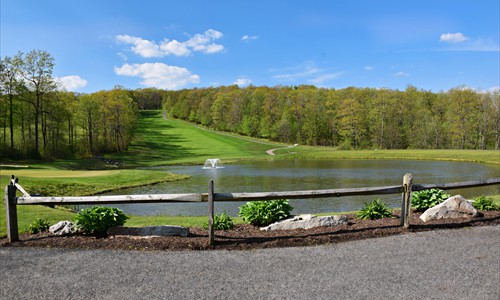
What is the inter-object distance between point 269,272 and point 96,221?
15.8ft

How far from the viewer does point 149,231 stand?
8.56 meters

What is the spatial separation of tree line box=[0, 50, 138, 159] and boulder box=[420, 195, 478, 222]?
1815 inches

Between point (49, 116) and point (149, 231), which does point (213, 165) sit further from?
point (149, 231)

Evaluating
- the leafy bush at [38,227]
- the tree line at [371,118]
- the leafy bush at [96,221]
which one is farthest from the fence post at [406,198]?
the tree line at [371,118]

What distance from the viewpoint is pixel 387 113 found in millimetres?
85125

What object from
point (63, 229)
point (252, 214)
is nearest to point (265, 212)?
point (252, 214)

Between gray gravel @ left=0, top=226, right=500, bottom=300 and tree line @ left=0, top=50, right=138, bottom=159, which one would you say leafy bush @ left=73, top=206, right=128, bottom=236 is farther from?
tree line @ left=0, top=50, right=138, bottom=159

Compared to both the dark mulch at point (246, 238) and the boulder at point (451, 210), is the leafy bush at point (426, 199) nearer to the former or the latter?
the boulder at point (451, 210)

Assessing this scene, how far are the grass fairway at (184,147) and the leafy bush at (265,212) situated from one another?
49.3 meters

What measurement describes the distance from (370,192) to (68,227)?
7734 millimetres

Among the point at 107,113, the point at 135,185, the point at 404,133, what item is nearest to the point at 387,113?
the point at 404,133

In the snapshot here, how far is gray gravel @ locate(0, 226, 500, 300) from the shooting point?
5648mm

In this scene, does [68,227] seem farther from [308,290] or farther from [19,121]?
[19,121]

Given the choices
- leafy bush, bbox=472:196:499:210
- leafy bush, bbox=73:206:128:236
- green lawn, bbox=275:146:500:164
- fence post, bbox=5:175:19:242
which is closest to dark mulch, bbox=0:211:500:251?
fence post, bbox=5:175:19:242
